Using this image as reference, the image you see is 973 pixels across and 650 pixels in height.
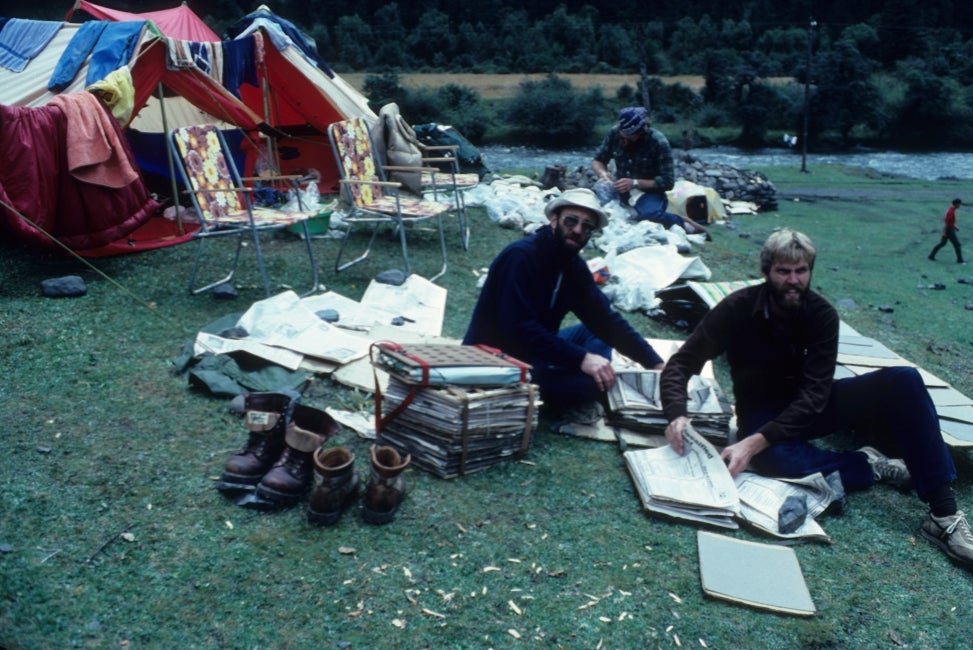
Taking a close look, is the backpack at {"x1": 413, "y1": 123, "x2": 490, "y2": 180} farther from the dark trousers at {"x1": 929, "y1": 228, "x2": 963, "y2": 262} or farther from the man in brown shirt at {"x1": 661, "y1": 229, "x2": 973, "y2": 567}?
the man in brown shirt at {"x1": 661, "y1": 229, "x2": 973, "y2": 567}

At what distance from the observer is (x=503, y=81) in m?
36.2

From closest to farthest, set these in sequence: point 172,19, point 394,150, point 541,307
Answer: point 541,307 < point 394,150 < point 172,19

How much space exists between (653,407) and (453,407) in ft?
3.64

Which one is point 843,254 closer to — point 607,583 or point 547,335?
point 547,335

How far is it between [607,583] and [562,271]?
1.49 m

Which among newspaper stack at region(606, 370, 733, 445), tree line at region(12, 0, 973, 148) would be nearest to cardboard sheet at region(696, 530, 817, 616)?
newspaper stack at region(606, 370, 733, 445)

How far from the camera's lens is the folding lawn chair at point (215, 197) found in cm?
496

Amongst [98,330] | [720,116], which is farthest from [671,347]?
[720,116]

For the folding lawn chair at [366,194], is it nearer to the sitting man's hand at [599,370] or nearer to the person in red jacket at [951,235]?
the sitting man's hand at [599,370]

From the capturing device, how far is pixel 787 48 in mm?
45875

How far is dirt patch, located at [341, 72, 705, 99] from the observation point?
32250 millimetres

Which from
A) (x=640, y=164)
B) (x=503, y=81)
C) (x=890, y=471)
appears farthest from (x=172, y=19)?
(x=503, y=81)

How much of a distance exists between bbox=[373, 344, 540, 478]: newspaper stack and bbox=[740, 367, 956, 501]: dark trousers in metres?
1.06

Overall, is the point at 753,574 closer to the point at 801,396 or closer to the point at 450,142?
the point at 801,396
